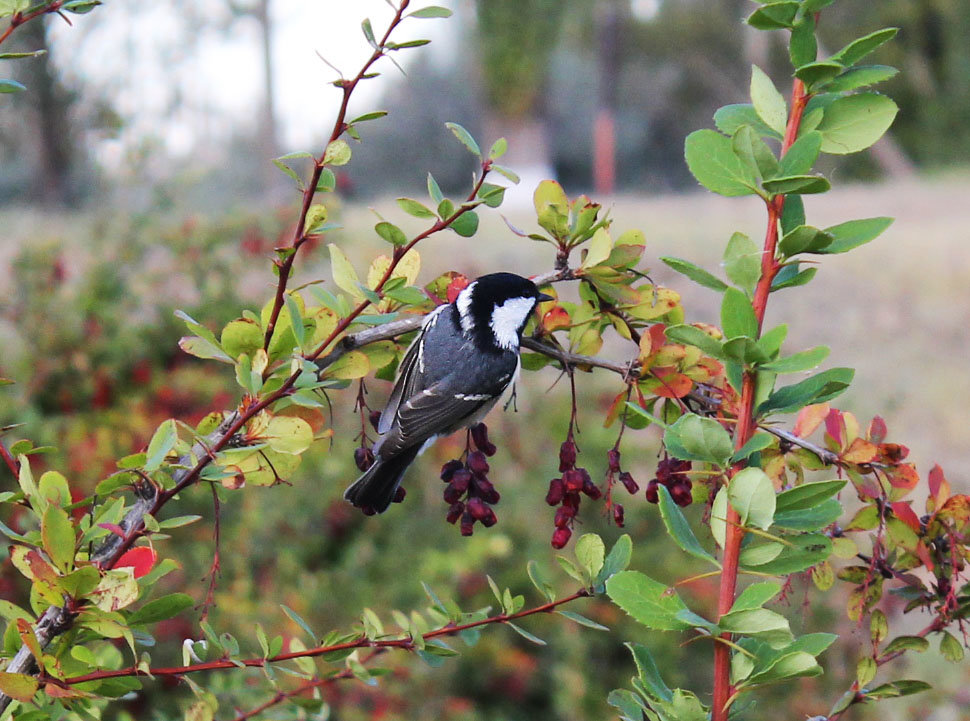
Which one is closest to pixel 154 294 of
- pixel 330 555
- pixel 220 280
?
pixel 220 280

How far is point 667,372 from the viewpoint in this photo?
934 mm

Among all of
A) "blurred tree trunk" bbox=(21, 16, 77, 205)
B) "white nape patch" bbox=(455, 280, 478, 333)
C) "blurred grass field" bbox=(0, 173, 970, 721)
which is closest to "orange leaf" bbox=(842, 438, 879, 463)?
"white nape patch" bbox=(455, 280, 478, 333)

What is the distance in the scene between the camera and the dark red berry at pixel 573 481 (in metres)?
1.02

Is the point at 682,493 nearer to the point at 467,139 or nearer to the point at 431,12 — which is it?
the point at 467,139

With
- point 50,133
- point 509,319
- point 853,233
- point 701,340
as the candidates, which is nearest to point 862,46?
point 853,233

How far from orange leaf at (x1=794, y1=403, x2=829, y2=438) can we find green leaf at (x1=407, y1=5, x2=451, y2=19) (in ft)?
1.65

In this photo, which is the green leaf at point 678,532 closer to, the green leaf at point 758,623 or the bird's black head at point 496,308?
the green leaf at point 758,623

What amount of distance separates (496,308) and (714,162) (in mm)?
824

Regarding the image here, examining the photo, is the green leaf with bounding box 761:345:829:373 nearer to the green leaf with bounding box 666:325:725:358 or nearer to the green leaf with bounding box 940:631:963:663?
the green leaf with bounding box 666:325:725:358

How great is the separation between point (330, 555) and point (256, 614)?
63 cm

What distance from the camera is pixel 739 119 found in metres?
0.77

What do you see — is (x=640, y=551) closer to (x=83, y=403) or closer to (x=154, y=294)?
(x=83, y=403)

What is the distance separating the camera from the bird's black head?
1.30 metres

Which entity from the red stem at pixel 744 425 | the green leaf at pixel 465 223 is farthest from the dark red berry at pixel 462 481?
the red stem at pixel 744 425
